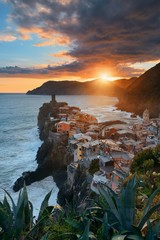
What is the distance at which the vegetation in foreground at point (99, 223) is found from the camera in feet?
14.0

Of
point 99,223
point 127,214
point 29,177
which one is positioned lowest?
point 29,177

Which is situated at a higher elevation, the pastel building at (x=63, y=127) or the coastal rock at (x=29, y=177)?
the pastel building at (x=63, y=127)

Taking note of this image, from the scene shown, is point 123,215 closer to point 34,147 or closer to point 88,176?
point 88,176

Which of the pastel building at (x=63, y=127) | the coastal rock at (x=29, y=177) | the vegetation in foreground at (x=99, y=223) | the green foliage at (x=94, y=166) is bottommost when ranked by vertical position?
the coastal rock at (x=29, y=177)

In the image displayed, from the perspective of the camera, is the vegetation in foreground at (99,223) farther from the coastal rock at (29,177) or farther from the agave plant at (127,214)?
the coastal rock at (29,177)

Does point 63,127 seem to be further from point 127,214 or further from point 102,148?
point 127,214

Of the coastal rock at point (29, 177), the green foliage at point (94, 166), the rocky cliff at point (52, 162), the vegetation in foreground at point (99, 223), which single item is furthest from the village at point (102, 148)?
the coastal rock at point (29, 177)

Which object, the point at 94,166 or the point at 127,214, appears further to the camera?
the point at 94,166

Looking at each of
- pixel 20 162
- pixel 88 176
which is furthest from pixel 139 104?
pixel 88 176

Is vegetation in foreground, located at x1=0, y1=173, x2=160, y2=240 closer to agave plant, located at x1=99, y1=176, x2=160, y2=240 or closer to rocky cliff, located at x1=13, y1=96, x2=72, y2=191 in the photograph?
A: agave plant, located at x1=99, y1=176, x2=160, y2=240

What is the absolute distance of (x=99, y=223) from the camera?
18.4 feet

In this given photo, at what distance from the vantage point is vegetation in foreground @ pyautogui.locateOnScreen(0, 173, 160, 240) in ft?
14.0

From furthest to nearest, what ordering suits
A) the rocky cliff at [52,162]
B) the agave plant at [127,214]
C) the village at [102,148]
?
the rocky cliff at [52,162] → the village at [102,148] → the agave plant at [127,214]

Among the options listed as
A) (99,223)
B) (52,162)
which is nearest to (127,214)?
(99,223)
